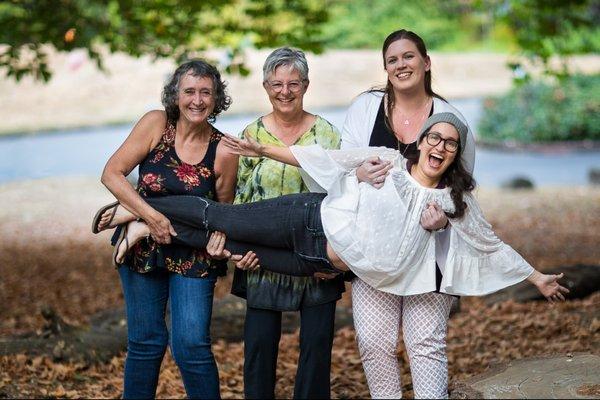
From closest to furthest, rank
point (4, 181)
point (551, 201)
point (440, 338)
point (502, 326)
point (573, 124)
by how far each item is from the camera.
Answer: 1. point (440, 338)
2. point (502, 326)
3. point (551, 201)
4. point (4, 181)
5. point (573, 124)

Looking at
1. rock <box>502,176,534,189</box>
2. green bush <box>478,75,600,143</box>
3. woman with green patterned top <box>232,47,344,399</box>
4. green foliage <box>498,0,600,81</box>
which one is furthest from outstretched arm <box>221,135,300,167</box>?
green bush <box>478,75,600,143</box>

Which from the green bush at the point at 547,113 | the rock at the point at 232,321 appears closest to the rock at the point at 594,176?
the green bush at the point at 547,113

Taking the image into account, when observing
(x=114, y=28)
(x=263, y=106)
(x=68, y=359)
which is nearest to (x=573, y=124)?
(x=263, y=106)

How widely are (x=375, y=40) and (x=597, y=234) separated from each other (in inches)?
761

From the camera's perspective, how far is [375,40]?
29156 millimetres

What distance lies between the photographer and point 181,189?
13.0ft

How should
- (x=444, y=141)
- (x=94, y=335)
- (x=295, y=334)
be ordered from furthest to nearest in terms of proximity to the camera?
(x=295, y=334) → (x=94, y=335) → (x=444, y=141)

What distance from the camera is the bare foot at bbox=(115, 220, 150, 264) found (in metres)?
3.97

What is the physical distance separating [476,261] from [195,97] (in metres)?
1.42

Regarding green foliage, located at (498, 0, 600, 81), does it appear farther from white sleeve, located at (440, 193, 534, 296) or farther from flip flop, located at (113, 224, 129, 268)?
flip flop, located at (113, 224, 129, 268)

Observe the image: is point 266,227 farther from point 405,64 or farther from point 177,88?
point 405,64

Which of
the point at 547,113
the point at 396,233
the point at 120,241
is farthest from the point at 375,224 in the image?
the point at 547,113

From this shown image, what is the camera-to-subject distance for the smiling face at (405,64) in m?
3.91

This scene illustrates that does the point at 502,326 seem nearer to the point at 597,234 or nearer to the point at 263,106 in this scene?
the point at 597,234
